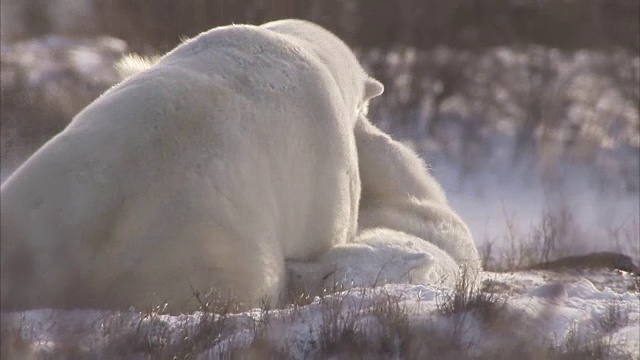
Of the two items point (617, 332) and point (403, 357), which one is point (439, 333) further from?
point (617, 332)

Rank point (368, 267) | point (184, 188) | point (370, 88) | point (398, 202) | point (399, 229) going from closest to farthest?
point (184, 188) → point (368, 267) → point (399, 229) → point (398, 202) → point (370, 88)

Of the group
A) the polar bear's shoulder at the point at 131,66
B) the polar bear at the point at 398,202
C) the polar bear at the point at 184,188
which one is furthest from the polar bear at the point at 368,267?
the polar bear's shoulder at the point at 131,66

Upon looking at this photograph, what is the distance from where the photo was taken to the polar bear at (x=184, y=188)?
197 inches

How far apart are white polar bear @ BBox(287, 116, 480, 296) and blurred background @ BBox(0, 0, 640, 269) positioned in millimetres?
3586

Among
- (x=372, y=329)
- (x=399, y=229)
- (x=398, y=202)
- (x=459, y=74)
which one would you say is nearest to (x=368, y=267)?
(x=399, y=229)

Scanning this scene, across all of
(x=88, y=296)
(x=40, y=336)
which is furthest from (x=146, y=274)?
(x=40, y=336)

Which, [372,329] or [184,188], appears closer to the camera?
[372,329]

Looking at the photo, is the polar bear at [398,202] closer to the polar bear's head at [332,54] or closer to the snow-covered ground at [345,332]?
the polar bear's head at [332,54]

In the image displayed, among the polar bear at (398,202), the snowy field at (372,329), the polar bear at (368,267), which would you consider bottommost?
the polar bear at (398,202)

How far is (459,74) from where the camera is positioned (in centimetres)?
1623

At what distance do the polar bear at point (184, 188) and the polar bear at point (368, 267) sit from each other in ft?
0.36

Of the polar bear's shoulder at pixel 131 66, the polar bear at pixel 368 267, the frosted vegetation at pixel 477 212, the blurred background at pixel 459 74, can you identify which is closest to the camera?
the frosted vegetation at pixel 477 212

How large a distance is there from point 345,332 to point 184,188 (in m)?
1.15

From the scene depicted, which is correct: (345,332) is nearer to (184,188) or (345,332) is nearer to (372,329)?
(372,329)
